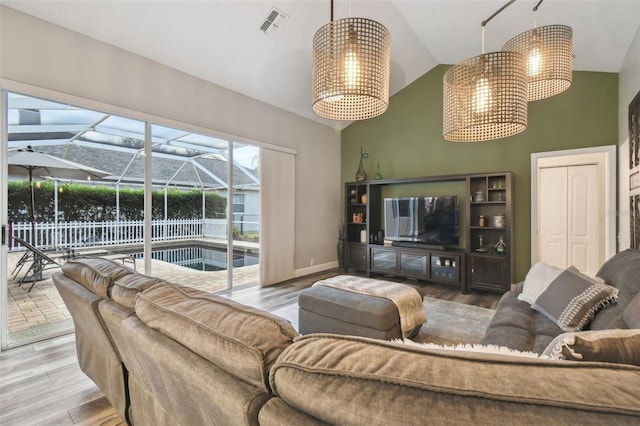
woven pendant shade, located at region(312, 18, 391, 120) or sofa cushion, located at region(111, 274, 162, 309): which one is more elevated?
woven pendant shade, located at region(312, 18, 391, 120)

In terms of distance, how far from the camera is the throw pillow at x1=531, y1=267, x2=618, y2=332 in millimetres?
1792

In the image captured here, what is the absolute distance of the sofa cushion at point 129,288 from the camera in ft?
4.13

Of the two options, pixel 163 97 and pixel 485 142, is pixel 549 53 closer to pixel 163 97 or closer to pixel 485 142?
pixel 485 142

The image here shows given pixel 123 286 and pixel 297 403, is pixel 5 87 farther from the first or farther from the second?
pixel 297 403

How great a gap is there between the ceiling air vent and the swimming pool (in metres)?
3.04

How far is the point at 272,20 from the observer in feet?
11.4

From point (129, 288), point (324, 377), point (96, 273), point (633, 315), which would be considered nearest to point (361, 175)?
point (633, 315)

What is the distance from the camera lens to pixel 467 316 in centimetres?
339

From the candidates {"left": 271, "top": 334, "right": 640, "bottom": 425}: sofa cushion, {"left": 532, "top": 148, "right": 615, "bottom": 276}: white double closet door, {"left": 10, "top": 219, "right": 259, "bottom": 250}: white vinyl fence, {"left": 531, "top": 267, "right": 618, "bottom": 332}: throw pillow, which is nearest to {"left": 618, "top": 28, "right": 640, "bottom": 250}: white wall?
{"left": 532, "top": 148, "right": 615, "bottom": 276}: white double closet door

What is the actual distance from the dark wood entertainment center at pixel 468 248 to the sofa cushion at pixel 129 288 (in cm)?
420

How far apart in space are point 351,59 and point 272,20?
7.05 ft

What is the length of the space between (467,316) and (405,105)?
3795 mm

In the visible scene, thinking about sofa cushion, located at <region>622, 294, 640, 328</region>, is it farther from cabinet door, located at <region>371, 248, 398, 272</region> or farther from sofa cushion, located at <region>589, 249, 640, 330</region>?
cabinet door, located at <region>371, 248, 398, 272</region>

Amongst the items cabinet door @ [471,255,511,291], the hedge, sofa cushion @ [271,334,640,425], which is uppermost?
the hedge
